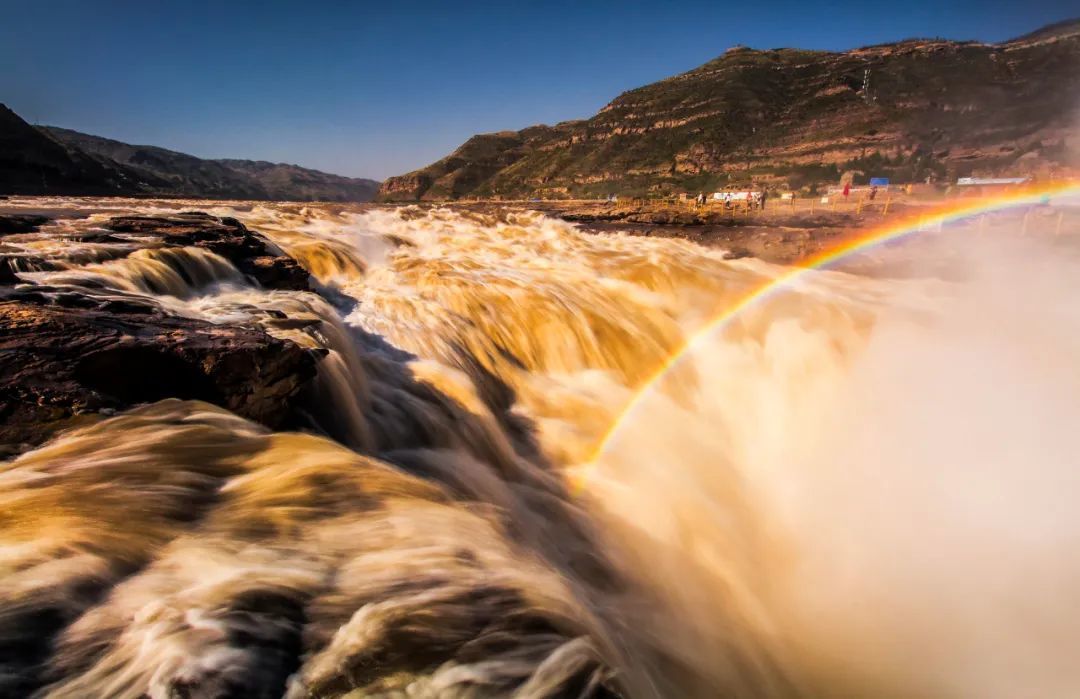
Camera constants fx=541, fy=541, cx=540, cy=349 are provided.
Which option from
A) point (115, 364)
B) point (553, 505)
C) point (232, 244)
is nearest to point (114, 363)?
point (115, 364)

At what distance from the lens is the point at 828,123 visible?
85.8 m

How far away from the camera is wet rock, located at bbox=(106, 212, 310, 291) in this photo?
9047 mm

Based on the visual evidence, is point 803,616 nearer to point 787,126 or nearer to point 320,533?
point 320,533

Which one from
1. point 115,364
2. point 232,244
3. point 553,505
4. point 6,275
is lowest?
point 553,505

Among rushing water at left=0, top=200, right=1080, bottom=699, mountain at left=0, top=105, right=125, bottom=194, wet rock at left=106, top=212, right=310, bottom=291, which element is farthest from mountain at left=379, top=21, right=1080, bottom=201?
mountain at left=0, top=105, right=125, bottom=194

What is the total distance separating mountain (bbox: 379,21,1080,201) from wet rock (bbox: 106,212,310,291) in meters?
55.9

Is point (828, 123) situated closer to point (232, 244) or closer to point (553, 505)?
point (232, 244)

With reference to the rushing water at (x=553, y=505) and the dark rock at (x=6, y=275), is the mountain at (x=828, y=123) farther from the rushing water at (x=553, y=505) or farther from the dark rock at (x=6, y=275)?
the dark rock at (x=6, y=275)

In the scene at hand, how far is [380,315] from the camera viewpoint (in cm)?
948

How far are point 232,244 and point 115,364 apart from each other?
6.10 m

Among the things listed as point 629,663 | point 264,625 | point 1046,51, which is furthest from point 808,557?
point 1046,51

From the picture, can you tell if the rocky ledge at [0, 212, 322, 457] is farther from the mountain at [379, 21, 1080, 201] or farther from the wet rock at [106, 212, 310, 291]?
the mountain at [379, 21, 1080, 201]

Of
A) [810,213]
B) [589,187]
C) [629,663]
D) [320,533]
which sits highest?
[589,187]

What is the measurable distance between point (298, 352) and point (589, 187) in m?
92.4
